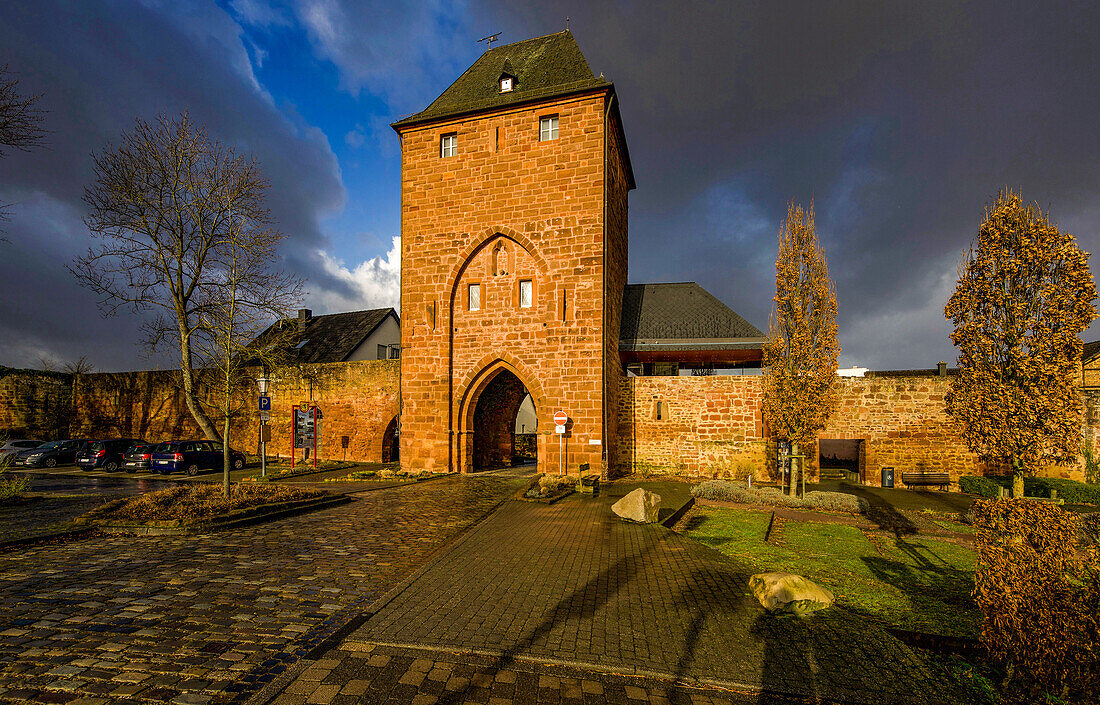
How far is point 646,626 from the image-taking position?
4.85 metres

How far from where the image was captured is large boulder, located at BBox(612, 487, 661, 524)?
10148mm

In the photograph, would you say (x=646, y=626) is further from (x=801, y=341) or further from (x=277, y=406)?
(x=277, y=406)

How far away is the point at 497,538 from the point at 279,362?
70.3 feet

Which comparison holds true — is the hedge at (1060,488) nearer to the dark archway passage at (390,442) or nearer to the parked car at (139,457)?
the dark archway passage at (390,442)

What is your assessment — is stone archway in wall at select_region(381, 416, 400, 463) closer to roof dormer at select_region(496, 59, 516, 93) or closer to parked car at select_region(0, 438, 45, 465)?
roof dormer at select_region(496, 59, 516, 93)

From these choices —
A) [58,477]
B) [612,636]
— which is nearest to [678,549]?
[612,636]

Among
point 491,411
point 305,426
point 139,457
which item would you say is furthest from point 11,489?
point 491,411

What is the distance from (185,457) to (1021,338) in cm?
2666

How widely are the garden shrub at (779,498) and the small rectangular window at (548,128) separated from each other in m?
13.7

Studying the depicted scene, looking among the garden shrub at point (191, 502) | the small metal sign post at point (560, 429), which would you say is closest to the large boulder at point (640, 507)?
the small metal sign post at point (560, 429)

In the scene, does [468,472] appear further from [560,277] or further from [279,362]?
[279,362]

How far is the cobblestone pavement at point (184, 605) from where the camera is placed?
370cm

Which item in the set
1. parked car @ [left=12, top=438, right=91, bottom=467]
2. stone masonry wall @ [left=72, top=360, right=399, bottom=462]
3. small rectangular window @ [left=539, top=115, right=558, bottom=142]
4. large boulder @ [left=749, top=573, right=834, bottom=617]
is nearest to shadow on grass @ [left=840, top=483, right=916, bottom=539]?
large boulder @ [left=749, top=573, right=834, bottom=617]

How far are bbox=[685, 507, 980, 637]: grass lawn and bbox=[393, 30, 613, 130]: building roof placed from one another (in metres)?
15.7
